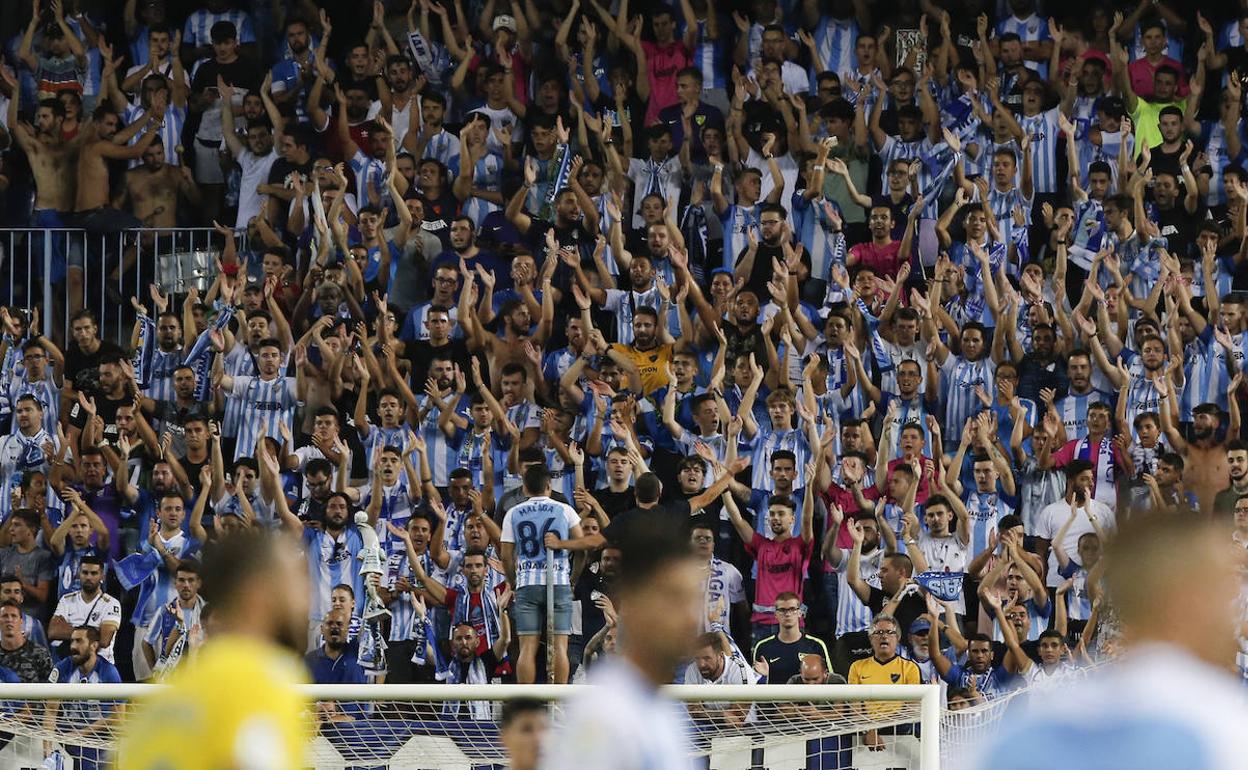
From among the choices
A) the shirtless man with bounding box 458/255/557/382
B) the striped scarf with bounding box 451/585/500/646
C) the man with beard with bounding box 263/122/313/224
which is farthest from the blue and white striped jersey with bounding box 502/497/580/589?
the man with beard with bounding box 263/122/313/224

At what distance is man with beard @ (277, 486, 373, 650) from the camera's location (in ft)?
40.8

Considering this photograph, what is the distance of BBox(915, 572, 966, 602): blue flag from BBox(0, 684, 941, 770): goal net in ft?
13.3

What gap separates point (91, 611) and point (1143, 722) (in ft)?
32.5

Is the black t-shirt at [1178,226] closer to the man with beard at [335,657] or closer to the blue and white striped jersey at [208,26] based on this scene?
the man with beard at [335,657]

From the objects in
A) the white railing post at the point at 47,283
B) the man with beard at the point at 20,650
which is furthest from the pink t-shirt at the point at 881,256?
the man with beard at the point at 20,650

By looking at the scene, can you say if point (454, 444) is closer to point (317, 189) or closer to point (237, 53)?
point (317, 189)

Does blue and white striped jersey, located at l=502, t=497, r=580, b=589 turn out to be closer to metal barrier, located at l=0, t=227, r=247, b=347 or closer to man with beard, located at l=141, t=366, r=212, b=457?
man with beard, located at l=141, t=366, r=212, b=457

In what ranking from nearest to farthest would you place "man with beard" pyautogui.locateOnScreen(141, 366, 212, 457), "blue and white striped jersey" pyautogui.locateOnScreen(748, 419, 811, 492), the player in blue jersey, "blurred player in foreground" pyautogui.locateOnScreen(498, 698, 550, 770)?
"blurred player in foreground" pyautogui.locateOnScreen(498, 698, 550, 770) → the player in blue jersey → "blue and white striped jersey" pyautogui.locateOnScreen(748, 419, 811, 492) → "man with beard" pyautogui.locateOnScreen(141, 366, 212, 457)

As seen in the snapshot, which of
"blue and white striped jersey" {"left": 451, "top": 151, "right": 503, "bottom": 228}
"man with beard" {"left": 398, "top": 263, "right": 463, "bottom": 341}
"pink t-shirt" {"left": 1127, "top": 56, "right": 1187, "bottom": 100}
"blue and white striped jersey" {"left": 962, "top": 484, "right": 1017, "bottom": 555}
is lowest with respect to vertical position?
"blue and white striped jersey" {"left": 962, "top": 484, "right": 1017, "bottom": 555}

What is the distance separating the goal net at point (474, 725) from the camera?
7.32m

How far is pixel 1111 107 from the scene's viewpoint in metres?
15.3

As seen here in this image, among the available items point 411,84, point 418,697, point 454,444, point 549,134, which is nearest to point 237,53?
point 411,84

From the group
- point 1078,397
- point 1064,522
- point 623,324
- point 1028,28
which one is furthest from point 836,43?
point 1064,522

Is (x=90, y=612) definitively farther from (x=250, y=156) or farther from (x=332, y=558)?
(x=250, y=156)
